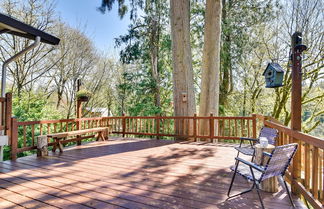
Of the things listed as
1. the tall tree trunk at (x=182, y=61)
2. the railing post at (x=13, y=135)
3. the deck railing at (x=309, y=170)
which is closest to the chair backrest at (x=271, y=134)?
the deck railing at (x=309, y=170)

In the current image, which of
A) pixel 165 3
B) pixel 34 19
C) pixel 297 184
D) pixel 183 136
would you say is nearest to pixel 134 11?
pixel 165 3

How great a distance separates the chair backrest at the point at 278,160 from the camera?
216cm

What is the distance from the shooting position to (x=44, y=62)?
9.33 m

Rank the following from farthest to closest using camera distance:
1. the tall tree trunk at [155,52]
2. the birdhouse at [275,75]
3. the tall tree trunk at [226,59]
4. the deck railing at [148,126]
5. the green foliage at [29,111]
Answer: the tall tree trunk at [155,52] < the tall tree trunk at [226,59] < the green foliage at [29,111] < the deck railing at [148,126] < the birdhouse at [275,75]

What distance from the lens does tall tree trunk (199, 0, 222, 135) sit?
754 cm

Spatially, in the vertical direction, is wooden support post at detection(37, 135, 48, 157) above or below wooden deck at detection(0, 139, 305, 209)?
above

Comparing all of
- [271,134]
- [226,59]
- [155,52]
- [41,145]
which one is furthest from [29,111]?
[226,59]

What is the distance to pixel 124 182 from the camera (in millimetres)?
3045

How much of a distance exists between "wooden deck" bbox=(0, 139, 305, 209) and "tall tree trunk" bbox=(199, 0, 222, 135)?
10.1 feet

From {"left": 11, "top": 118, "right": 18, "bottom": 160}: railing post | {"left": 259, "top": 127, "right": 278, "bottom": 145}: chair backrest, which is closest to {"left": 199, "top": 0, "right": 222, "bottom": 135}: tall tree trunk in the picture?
{"left": 259, "top": 127, "right": 278, "bottom": 145}: chair backrest

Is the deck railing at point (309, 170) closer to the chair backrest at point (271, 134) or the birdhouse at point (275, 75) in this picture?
the chair backrest at point (271, 134)

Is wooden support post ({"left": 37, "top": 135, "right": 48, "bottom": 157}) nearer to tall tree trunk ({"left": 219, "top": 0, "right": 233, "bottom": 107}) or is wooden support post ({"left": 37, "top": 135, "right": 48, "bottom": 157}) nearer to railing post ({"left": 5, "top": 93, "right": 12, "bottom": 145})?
railing post ({"left": 5, "top": 93, "right": 12, "bottom": 145})

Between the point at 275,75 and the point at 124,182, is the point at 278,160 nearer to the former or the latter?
the point at 275,75

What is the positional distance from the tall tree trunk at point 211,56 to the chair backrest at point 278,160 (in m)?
5.13
